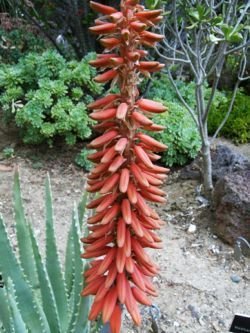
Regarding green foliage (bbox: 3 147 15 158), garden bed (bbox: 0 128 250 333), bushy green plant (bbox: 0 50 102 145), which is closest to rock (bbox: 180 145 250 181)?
garden bed (bbox: 0 128 250 333)

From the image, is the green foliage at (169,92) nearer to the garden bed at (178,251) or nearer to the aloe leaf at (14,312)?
the garden bed at (178,251)

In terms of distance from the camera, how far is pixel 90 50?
5625mm

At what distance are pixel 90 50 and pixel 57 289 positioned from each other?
398 cm

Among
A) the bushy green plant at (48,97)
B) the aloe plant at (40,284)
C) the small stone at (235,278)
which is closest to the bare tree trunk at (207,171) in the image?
the small stone at (235,278)

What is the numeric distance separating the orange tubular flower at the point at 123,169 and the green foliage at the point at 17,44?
4388mm

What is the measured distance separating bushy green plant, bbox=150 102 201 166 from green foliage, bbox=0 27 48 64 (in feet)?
6.17

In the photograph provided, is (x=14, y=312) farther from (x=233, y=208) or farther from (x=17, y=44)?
(x=17, y=44)

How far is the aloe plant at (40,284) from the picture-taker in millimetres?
1892

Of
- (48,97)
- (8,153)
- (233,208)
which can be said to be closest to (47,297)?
(233,208)

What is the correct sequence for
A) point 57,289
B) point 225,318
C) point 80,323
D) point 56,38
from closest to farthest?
1. point 80,323
2. point 57,289
3. point 225,318
4. point 56,38

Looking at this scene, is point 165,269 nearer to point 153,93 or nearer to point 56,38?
point 153,93

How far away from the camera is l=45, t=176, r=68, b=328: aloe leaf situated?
1978 millimetres

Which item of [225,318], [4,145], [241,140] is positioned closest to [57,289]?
[225,318]

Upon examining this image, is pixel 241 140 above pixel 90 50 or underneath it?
underneath
